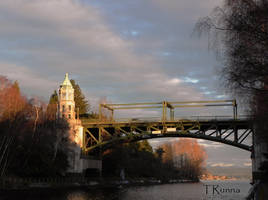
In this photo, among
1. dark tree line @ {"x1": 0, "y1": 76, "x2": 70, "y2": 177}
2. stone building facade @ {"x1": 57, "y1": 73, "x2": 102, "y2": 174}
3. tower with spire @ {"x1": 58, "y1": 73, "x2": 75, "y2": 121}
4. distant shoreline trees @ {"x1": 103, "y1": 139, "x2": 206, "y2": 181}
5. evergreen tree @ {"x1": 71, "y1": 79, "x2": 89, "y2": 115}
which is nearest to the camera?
dark tree line @ {"x1": 0, "y1": 76, "x2": 70, "y2": 177}

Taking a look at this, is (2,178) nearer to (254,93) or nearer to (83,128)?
(83,128)

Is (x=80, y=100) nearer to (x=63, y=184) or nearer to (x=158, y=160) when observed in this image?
(x=158, y=160)

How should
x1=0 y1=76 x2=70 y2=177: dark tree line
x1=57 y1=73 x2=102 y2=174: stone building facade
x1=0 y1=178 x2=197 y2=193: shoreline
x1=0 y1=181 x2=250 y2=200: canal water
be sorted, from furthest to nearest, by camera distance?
A: 1. x1=57 y1=73 x2=102 y2=174: stone building facade
2. x1=0 y1=76 x2=70 y2=177: dark tree line
3. x1=0 y1=178 x2=197 y2=193: shoreline
4. x1=0 y1=181 x2=250 y2=200: canal water

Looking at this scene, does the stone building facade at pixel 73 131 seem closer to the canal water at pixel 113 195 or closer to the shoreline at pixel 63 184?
the shoreline at pixel 63 184

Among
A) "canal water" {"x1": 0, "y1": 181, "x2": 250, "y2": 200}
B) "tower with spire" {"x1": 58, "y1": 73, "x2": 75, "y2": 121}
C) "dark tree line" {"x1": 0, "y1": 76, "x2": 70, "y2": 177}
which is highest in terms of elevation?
"tower with spire" {"x1": 58, "y1": 73, "x2": 75, "y2": 121}

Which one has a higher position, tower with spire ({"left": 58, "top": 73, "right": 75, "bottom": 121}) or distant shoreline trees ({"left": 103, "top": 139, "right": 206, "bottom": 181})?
tower with spire ({"left": 58, "top": 73, "right": 75, "bottom": 121})

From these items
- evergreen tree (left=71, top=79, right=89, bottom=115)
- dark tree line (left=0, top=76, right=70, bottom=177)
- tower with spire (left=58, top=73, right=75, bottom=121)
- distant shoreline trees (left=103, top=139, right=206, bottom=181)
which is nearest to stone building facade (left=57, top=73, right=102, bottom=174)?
tower with spire (left=58, top=73, right=75, bottom=121)

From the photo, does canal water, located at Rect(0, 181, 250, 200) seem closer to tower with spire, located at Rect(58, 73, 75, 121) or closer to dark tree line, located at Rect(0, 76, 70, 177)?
dark tree line, located at Rect(0, 76, 70, 177)

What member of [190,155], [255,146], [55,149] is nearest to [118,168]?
[55,149]

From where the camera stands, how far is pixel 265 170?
50031mm

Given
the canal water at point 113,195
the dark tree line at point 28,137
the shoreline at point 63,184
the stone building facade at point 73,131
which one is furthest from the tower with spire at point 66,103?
the canal water at point 113,195

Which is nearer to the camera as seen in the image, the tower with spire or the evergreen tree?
the tower with spire

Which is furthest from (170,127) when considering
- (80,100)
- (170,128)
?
(80,100)

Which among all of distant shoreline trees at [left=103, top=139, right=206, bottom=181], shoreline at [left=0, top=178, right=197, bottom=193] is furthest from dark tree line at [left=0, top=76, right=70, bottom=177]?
distant shoreline trees at [left=103, top=139, right=206, bottom=181]
